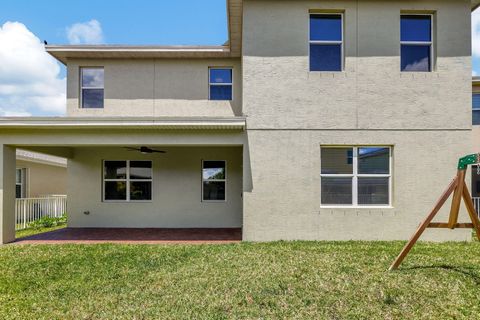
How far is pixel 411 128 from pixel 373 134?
111cm

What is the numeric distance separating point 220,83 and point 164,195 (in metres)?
4.97

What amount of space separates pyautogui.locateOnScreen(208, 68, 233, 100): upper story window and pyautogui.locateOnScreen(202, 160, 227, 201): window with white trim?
8.65 feet

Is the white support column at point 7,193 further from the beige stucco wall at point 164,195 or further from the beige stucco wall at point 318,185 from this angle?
the beige stucco wall at point 318,185

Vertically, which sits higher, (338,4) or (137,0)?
(137,0)

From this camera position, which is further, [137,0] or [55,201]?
[55,201]

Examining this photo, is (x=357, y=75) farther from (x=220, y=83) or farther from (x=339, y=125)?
(x=220, y=83)

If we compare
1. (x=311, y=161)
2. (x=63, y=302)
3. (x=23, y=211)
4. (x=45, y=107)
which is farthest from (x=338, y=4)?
(x=45, y=107)

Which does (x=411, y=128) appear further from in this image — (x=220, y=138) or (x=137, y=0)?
(x=137, y=0)

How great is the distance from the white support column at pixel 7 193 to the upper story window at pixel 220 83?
6962 millimetres

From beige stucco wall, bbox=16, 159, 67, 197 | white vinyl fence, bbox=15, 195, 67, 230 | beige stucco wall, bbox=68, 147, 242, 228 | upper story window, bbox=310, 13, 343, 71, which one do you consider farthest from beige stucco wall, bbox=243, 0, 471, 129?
beige stucco wall, bbox=16, 159, 67, 197

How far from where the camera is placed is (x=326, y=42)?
9.28m

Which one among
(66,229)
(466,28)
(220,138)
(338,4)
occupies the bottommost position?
(66,229)

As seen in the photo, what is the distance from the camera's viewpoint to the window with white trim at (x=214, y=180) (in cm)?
1242

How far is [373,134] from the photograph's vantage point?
9.15m
